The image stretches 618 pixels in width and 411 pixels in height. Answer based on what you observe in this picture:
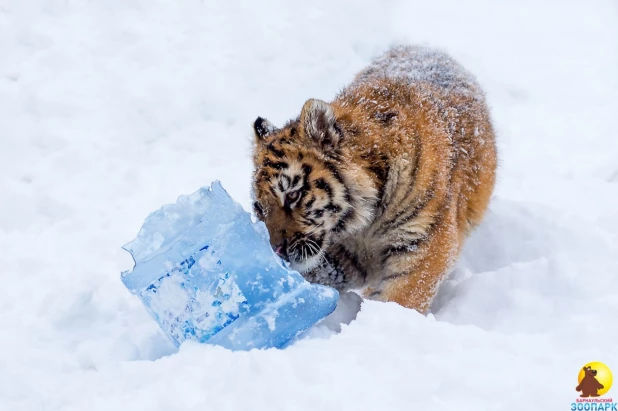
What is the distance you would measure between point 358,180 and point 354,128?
28cm

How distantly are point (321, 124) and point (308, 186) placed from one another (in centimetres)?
33

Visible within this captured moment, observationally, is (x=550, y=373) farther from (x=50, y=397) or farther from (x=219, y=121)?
(x=219, y=121)

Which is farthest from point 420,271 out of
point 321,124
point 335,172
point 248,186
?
point 248,186

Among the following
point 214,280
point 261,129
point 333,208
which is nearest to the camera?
point 214,280

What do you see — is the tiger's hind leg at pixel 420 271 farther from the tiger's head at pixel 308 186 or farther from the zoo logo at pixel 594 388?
the zoo logo at pixel 594 388

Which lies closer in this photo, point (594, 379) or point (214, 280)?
point (594, 379)

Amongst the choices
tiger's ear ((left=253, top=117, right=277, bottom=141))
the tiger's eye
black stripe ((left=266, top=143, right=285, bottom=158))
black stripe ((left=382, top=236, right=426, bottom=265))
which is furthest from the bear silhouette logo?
tiger's ear ((left=253, top=117, right=277, bottom=141))

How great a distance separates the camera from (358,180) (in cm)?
366

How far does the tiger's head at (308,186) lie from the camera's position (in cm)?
359

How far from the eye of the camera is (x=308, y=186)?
11.9 ft

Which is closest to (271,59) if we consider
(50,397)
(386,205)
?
(386,205)

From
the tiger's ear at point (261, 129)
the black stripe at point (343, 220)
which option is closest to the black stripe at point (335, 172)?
the black stripe at point (343, 220)

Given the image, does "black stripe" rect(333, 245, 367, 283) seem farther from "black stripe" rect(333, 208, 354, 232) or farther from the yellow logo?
the yellow logo

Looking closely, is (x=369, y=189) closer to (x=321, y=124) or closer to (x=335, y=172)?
(x=335, y=172)
